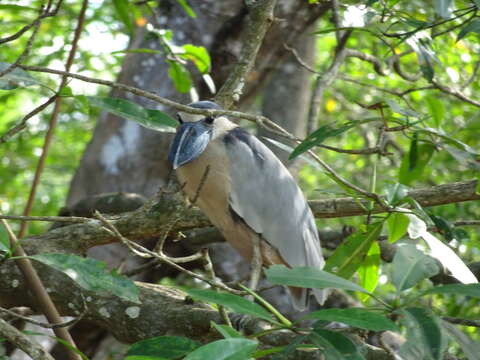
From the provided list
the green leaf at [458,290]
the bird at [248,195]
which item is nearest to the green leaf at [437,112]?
the green leaf at [458,290]

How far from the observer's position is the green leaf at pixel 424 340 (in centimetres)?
112

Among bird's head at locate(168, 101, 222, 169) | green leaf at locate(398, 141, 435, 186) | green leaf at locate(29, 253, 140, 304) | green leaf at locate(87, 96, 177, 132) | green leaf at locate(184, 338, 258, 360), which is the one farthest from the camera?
bird's head at locate(168, 101, 222, 169)

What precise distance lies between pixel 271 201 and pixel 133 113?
4.57 ft

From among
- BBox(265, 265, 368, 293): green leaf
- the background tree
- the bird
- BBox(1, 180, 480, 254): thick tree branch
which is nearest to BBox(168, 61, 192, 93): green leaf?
the background tree

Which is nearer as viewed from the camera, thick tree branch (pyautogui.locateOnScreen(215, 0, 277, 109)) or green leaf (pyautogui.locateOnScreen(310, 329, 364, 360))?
green leaf (pyautogui.locateOnScreen(310, 329, 364, 360))

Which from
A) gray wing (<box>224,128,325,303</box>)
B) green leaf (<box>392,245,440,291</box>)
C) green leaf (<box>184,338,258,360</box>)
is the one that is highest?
green leaf (<box>392,245,440,291</box>)

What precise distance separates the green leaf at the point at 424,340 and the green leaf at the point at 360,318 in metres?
0.03

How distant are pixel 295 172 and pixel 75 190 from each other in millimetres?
1298

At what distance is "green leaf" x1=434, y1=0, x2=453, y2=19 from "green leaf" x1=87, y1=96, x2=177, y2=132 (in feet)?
2.40

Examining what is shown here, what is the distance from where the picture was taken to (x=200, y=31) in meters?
3.91

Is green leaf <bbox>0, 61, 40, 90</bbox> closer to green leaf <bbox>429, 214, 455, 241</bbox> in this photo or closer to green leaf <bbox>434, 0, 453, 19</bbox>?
green leaf <bbox>434, 0, 453, 19</bbox>

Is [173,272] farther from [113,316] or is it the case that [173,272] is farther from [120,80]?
[113,316]

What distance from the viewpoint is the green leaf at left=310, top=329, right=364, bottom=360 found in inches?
45.6

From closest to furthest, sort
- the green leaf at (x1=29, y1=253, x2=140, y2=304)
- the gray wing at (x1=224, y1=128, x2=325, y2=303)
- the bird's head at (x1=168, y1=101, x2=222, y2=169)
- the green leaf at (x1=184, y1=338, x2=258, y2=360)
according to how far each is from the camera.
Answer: the green leaf at (x1=184, y1=338, x2=258, y2=360), the green leaf at (x1=29, y1=253, x2=140, y2=304), the bird's head at (x1=168, y1=101, x2=222, y2=169), the gray wing at (x1=224, y1=128, x2=325, y2=303)
